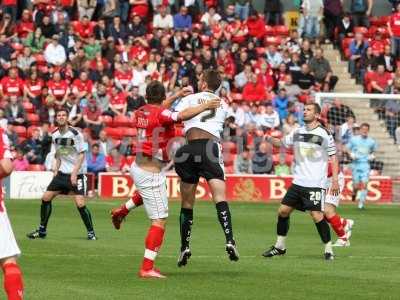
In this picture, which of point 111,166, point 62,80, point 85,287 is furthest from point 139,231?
point 62,80

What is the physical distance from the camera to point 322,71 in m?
37.2

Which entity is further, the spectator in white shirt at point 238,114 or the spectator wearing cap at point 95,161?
the spectator in white shirt at point 238,114


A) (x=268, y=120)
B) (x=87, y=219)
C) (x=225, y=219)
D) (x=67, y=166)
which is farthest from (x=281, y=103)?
(x=225, y=219)

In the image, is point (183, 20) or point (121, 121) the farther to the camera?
point (183, 20)

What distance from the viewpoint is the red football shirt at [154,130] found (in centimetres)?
1376

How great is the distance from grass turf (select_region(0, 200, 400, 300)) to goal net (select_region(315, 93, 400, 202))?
7.78 m

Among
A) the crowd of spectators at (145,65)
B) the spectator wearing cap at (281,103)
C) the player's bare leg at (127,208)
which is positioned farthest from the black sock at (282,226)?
the spectator wearing cap at (281,103)

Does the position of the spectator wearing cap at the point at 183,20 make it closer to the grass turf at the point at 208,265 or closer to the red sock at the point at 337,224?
the grass turf at the point at 208,265

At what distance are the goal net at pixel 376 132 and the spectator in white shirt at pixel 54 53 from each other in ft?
27.3

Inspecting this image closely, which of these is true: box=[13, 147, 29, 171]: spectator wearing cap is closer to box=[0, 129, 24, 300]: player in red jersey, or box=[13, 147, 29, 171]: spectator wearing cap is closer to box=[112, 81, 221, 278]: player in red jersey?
box=[112, 81, 221, 278]: player in red jersey

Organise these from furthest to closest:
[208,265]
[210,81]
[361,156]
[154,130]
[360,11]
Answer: [360,11] → [361,156] → [208,265] → [210,81] → [154,130]

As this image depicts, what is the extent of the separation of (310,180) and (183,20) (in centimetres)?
2277

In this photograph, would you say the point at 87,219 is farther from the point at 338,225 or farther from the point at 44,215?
the point at 338,225

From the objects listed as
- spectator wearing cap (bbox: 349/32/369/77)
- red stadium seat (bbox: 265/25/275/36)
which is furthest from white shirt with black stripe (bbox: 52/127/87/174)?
red stadium seat (bbox: 265/25/275/36)
